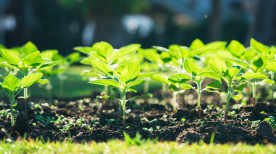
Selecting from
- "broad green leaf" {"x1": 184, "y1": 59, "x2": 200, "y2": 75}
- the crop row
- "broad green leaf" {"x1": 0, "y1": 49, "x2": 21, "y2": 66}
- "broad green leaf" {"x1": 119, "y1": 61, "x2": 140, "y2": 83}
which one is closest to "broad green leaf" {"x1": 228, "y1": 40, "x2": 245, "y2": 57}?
the crop row

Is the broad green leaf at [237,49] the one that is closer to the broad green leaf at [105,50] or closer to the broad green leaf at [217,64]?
the broad green leaf at [217,64]

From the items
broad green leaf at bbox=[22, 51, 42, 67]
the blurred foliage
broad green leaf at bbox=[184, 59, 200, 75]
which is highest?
the blurred foliage

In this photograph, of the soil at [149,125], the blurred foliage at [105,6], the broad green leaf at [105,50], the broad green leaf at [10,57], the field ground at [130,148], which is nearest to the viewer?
the field ground at [130,148]

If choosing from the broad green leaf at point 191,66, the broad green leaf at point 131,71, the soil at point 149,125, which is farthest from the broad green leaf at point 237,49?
the broad green leaf at point 131,71

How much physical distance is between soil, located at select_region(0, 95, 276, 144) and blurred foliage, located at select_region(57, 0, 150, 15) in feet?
40.7

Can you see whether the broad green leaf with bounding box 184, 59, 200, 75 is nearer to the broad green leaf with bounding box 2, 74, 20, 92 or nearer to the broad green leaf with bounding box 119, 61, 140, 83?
the broad green leaf with bounding box 119, 61, 140, 83

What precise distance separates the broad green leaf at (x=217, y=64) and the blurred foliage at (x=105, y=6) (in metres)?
13.2

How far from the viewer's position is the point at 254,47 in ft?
10.8

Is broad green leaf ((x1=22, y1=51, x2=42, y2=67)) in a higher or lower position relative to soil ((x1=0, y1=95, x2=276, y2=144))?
higher

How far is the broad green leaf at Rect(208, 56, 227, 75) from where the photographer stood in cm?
274

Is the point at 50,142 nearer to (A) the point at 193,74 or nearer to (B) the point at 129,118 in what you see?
(B) the point at 129,118

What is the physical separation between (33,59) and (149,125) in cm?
131

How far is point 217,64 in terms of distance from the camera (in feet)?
9.04

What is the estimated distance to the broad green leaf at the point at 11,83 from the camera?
8.84 ft
